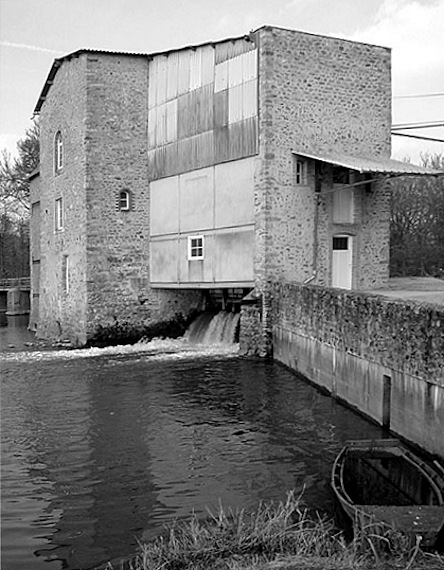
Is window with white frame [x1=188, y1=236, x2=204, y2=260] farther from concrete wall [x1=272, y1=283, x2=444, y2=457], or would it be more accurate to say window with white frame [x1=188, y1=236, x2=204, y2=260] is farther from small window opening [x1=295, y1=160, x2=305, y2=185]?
concrete wall [x1=272, y1=283, x2=444, y2=457]

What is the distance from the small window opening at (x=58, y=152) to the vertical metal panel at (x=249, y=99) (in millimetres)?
9237

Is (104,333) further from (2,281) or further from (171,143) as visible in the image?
(2,281)

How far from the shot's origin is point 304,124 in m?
21.0

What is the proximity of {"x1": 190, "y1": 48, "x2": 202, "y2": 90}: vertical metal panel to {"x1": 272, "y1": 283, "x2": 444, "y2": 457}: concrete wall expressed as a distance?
28.0 ft

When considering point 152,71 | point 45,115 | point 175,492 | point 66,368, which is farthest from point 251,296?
point 45,115

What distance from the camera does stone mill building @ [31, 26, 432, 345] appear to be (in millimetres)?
20609

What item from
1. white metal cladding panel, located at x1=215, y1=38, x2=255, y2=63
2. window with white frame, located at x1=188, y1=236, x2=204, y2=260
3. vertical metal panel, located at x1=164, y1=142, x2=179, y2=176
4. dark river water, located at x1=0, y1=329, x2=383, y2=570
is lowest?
dark river water, located at x1=0, y1=329, x2=383, y2=570

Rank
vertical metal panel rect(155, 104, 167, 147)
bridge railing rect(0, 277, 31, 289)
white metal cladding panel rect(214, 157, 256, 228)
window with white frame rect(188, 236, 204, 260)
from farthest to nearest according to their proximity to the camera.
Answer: bridge railing rect(0, 277, 31, 289) → vertical metal panel rect(155, 104, 167, 147) → window with white frame rect(188, 236, 204, 260) → white metal cladding panel rect(214, 157, 256, 228)

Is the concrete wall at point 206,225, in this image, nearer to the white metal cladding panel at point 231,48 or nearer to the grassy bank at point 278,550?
the white metal cladding panel at point 231,48

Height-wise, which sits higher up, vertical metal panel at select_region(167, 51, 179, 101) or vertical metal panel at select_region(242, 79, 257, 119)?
vertical metal panel at select_region(167, 51, 179, 101)

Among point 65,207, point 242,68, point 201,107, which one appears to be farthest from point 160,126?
point 65,207

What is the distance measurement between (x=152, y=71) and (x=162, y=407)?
1466cm

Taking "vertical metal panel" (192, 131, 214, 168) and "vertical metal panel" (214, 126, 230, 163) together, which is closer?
"vertical metal panel" (214, 126, 230, 163)

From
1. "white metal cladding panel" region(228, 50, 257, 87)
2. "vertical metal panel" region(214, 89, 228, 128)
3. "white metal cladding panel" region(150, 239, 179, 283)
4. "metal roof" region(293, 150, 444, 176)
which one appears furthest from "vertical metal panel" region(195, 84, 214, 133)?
"white metal cladding panel" region(150, 239, 179, 283)
